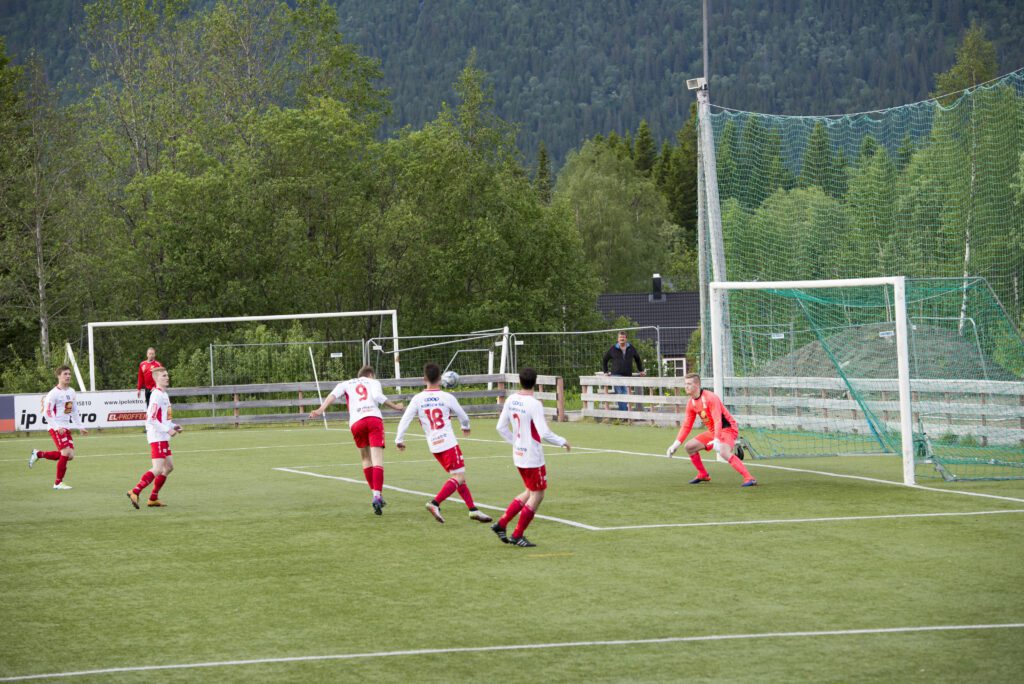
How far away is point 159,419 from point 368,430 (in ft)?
9.30

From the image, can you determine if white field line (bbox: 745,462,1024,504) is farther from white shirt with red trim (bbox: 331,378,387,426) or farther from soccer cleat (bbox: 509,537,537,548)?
white shirt with red trim (bbox: 331,378,387,426)

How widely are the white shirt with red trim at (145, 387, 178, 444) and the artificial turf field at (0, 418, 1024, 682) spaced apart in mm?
918

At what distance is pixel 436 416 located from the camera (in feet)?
45.8

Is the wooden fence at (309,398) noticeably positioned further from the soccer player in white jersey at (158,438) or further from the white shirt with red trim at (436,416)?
the white shirt with red trim at (436,416)

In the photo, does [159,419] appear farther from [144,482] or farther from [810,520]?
[810,520]

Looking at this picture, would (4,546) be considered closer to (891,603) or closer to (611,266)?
(891,603)

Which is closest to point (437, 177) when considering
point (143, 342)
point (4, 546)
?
point (143, 342)

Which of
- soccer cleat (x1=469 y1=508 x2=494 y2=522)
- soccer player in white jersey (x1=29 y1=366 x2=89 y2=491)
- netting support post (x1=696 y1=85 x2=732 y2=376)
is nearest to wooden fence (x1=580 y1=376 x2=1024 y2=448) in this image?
netting support post (x1=696 y1=85 x2=732 y2=376)

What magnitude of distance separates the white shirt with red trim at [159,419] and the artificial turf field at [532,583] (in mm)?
→ 918

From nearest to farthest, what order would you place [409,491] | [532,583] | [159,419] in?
1. [532,583]
2. [159,419]
3. [409,491]

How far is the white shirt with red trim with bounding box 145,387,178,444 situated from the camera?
1627cm

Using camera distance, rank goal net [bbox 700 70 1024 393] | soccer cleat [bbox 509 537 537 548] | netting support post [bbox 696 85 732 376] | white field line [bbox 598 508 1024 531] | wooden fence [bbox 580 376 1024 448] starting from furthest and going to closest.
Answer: netting support post [bbox 696 85 732 376] → goal net [bbox 700 70 1024 393] → wooden fence [bbox 580 376 1024 448] → white field line [bbox 598 508 1024 531] → soccer cleat [bbox 509 537 537 548]

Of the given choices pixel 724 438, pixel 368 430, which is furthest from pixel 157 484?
pixel 724 438

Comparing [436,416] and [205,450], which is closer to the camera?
[436,416]
